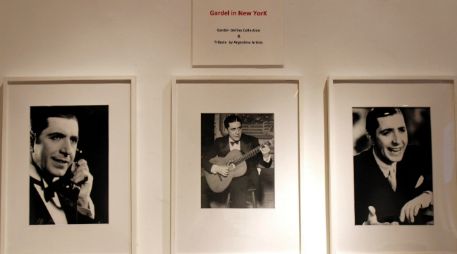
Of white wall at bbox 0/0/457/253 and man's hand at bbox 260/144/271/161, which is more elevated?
white wall at bbox 0/0/457/253

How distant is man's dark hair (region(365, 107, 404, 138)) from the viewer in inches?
44.5

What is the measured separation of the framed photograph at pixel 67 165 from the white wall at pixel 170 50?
0.04 meters

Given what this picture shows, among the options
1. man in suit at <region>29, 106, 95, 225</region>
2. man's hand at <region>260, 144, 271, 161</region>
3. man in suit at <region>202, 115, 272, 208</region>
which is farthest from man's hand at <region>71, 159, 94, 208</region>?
man's hand at <region>260, 144, 271, 161</region>

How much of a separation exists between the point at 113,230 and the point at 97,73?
42 cm

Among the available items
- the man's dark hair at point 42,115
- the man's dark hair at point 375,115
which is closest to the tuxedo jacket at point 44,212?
the man's dark hair at point 42,115

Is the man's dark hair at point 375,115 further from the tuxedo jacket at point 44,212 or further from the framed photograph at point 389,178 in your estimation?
the tuxedo jacket at point 44,212

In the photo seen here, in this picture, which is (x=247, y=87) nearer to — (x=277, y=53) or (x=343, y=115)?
(x=277, y=53)

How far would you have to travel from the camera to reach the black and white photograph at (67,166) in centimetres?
112

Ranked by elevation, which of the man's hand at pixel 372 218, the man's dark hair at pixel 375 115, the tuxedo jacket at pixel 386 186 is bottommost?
the man's hand at pixel 372 218

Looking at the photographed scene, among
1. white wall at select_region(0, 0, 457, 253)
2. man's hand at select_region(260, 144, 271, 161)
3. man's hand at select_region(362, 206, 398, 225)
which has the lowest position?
man's hand at select_region(362, 206, 398, 225)

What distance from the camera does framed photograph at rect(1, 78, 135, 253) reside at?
1116 mm

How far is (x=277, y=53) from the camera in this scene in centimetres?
115

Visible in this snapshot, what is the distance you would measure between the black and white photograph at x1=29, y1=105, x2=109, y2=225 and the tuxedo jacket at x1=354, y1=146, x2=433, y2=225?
0.68 m

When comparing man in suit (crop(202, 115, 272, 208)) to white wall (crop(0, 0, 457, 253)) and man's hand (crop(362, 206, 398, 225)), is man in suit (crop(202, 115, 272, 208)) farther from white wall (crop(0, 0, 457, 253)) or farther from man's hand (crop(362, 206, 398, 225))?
man's hand (crop(362, 206, 398, 225))
